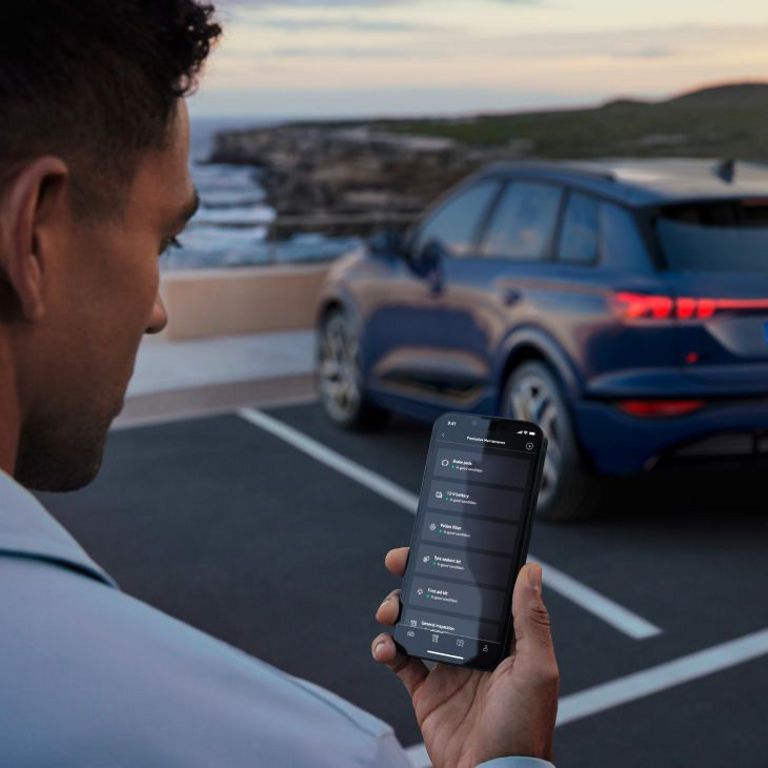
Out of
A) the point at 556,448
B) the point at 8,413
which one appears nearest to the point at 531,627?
the point at 8,413

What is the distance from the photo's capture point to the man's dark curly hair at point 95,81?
991mm

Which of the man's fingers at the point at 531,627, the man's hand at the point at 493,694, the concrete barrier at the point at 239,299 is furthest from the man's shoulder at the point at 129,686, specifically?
the concrete barrier at the point at 239,299

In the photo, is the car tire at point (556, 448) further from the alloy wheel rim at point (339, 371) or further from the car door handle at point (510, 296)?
the alloy wheel rim at point (339, 371)

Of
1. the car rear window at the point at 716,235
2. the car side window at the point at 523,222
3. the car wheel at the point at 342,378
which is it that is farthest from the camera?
the car wheel at the point at 342,378

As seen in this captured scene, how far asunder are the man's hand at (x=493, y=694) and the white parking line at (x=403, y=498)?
307 cm

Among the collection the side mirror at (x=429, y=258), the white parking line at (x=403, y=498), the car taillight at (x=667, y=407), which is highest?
the side mirror at (x=429, y=258)

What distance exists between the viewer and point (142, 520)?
21.2ft

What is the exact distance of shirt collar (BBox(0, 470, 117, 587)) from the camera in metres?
0.80

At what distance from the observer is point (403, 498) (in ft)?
22.2

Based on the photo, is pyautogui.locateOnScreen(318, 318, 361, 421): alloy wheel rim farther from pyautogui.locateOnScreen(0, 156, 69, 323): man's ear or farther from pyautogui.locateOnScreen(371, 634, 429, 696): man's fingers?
pyautogui.locateOnScreen(0, 156, 69, 323): man's ear

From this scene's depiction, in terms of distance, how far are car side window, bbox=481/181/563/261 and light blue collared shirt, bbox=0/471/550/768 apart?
5.71 meters

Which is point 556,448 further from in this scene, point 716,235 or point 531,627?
point 531,627

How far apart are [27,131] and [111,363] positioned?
0.27 metres

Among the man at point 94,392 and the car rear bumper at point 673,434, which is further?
the car rear bumper at point 673,434
